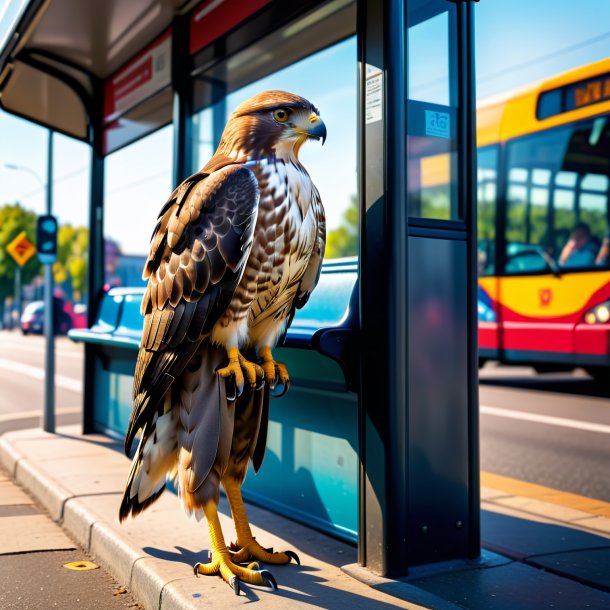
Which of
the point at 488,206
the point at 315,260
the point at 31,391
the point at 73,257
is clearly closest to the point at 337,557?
the point at 315,260

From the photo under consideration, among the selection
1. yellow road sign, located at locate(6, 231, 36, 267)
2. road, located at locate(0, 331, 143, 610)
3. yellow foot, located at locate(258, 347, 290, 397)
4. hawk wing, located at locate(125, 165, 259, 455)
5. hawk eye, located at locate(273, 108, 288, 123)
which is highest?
yellow road sign, located at locate(6, 231, 36, 267)

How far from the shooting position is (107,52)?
668cm

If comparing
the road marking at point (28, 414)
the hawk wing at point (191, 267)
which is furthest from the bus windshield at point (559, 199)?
the hawk wing at point (191, 267)

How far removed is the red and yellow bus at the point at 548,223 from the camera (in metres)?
10.2

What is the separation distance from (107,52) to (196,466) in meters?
4.74

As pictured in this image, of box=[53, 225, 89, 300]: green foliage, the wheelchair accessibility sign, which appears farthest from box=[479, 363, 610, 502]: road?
box=[53, 225, 89, 300]: green foliage

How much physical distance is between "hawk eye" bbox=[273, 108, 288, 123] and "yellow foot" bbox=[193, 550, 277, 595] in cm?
171

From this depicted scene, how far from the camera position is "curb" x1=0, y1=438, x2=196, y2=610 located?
3.13m

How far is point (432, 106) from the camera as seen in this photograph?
140 inches

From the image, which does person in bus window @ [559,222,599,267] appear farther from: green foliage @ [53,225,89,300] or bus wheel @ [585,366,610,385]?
green foliage @ [53,225,89,300]

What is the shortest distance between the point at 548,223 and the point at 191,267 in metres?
9.04

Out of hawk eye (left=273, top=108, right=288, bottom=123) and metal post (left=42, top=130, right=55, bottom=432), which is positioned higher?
hawk eye (left=273, top=108, right=288, bottom=123)

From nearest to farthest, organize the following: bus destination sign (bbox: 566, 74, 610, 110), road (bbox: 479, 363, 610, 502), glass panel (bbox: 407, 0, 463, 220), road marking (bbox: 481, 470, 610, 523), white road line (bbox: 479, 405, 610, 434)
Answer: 1. glass panel (bbox: 407, 0, 463, 220)
2. road marking (bbox: 481, 470, 610, 523)
3. road (bbox: 479, 363, 610, 502)
4. white road line (bbox: 479, 405, 610, 434)
5. bus destination sign (bbox: 566, 74, 610, 110)

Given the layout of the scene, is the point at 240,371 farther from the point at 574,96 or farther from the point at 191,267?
the point at 574,96
